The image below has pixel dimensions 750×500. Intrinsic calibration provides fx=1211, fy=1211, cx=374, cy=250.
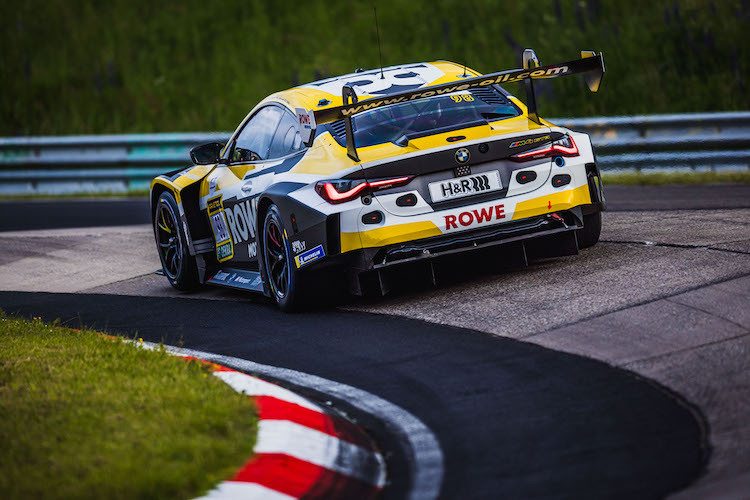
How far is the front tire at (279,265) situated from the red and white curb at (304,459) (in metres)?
2.28

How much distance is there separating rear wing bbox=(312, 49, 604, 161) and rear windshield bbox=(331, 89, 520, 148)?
0.18 meters

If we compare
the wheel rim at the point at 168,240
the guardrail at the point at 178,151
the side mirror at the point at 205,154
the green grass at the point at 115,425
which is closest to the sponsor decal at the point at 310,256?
the green grass at the point at 115,425

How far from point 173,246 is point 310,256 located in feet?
8.86

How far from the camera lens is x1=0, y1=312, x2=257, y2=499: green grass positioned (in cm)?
440

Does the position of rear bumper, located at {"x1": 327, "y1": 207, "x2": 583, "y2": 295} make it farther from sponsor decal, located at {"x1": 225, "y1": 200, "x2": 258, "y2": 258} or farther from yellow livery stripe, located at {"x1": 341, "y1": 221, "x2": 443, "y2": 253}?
sponsor decal, located at {"x1": 225, "y1": 200, "x2": 258, "y2": 258}

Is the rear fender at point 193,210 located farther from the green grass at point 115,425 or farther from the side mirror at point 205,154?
the green grass at point 115,425

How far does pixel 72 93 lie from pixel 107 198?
687cm

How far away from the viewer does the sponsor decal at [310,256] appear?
7.61m

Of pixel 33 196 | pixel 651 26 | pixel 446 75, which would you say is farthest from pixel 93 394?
pixel 651 26

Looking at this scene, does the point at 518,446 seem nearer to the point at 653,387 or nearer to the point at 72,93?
the point at 653,387

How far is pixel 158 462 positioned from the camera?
180 inches

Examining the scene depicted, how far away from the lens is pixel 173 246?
10.1 meters

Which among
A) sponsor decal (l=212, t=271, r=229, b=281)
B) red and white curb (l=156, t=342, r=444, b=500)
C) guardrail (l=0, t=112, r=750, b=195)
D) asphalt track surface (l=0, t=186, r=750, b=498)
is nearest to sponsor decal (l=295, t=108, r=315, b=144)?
asphalt track surface (l=0, t=186, r=750, b=498)

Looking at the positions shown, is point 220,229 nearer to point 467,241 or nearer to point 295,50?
point 467,241
